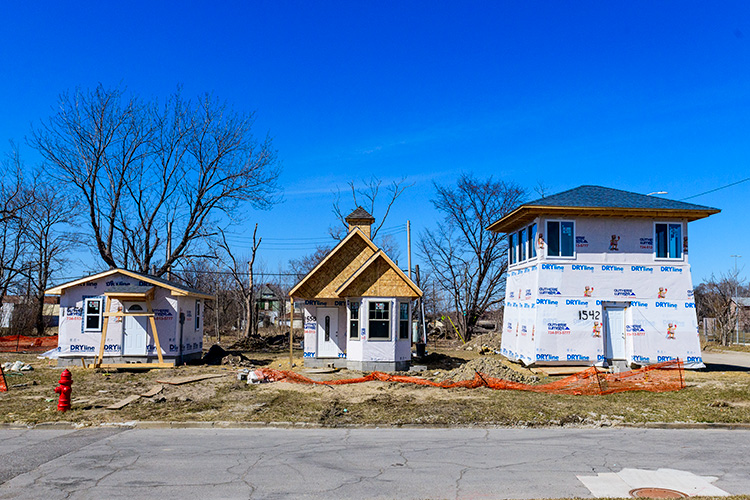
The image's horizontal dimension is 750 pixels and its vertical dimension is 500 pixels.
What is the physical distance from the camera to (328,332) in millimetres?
23781

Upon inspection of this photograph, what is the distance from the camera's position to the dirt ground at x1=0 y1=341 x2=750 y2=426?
1280 cm

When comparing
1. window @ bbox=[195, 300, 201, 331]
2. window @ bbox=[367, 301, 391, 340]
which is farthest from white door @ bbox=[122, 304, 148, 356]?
window @ bbox=[367, 301, 391, 340]

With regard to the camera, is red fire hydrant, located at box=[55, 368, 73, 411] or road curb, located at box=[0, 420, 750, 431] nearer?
road curb, located at box=[0, 420, 750, 431]

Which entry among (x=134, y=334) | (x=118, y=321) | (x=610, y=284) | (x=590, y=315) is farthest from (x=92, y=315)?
(x=610, y=284)

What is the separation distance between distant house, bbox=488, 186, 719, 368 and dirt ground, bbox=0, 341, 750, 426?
2637mm

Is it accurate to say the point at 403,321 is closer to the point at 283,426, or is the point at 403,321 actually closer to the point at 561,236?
the point at 561,236

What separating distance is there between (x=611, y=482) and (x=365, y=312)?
45.8ft

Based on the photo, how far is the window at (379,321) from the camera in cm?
2138

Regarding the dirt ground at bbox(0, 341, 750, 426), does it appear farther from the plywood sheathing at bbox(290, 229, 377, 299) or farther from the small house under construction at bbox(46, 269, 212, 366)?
the plywood sheathing at bbox(290, 229, 377, 299)

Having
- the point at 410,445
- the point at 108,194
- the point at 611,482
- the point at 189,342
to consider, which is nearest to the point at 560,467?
the point at 611,482

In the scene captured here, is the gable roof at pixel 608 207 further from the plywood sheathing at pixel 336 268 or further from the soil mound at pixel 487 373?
the plywood sheathing at pixel 336 268

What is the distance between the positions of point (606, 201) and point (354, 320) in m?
11.1

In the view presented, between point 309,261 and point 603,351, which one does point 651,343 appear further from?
point 309,261

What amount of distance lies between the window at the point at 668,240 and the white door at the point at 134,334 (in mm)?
20845
